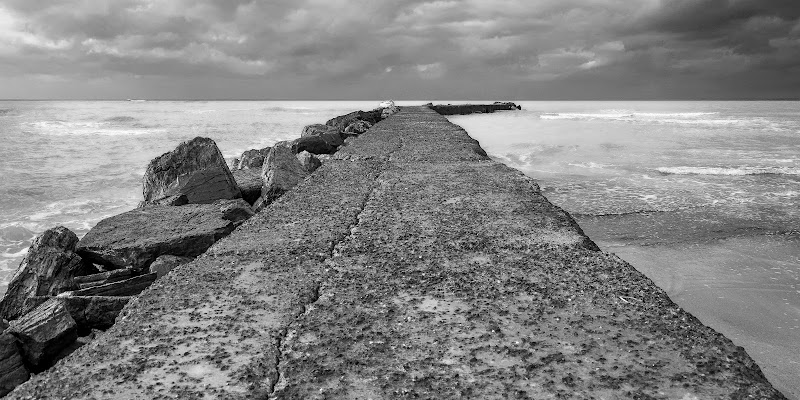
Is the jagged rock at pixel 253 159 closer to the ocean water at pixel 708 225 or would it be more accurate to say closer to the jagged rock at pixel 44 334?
the ocean water at pixel 708 225

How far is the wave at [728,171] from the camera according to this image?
10.2 metres

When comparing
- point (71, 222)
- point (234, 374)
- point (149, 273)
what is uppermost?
point (234, 374)

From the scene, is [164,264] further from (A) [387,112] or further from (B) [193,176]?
(A) [387,112]

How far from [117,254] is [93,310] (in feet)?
2.88

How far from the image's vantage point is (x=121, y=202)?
910cm

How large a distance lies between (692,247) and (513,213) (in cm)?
296

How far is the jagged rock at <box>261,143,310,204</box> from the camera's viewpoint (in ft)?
15.9

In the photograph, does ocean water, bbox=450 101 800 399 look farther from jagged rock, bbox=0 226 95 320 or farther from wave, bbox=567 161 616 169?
jagged rock, bbox=0 226 95 320

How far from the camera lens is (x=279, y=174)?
16.5ft

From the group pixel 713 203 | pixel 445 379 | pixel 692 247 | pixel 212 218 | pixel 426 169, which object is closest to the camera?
pixel 445 379

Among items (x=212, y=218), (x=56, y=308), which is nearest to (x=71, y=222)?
(x=212, y=218)

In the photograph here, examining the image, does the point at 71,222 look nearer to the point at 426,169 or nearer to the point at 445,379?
the point at 426,169

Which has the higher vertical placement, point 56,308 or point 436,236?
point 436,236

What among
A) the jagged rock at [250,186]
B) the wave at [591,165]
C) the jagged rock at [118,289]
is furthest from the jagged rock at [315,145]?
the wave at [591,165]
